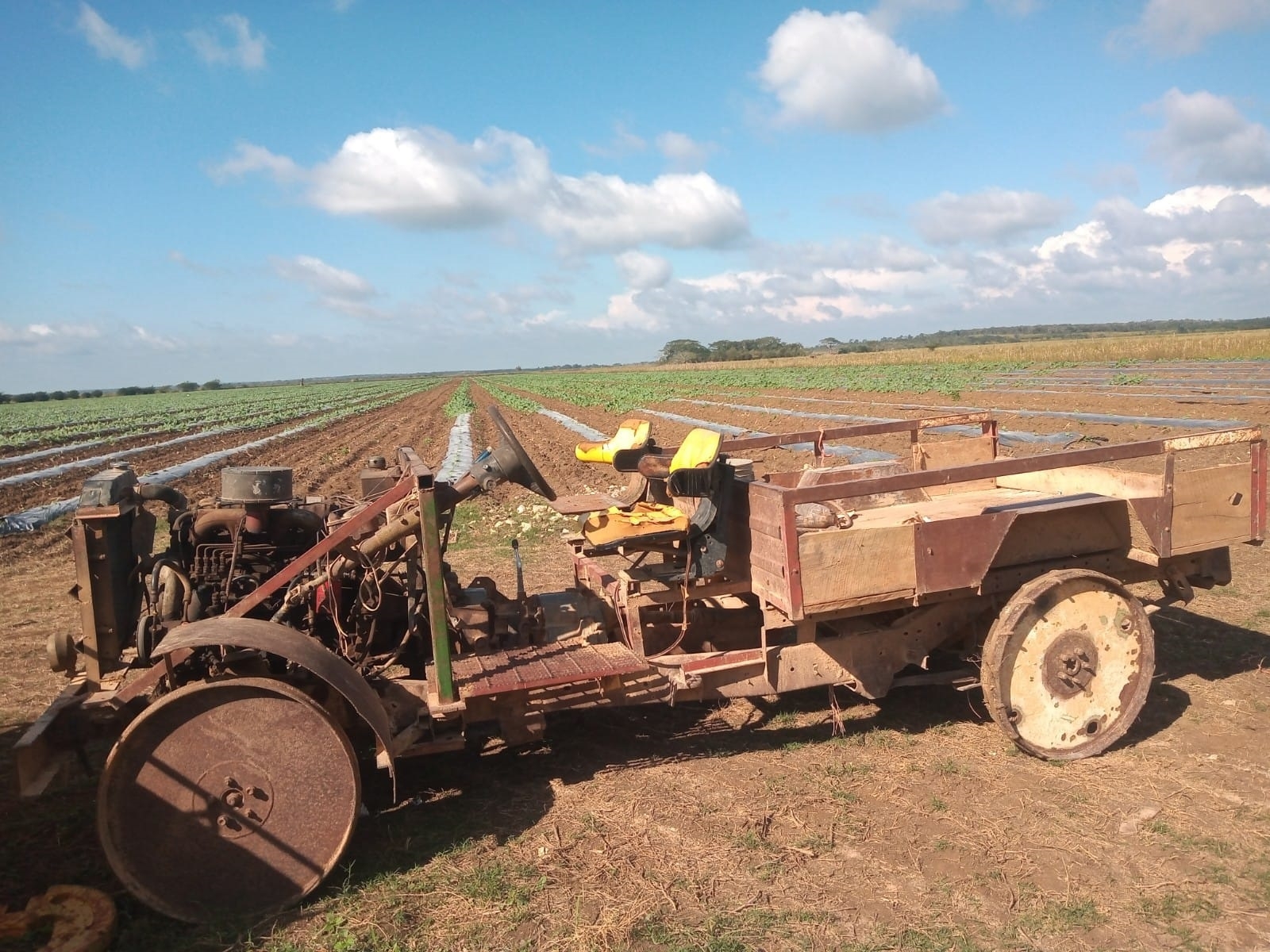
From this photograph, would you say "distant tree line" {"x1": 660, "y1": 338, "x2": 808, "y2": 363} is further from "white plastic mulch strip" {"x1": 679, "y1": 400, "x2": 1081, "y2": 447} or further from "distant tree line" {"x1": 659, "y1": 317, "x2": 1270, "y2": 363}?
"white plastic mulch strip" {"x1": 679, "y1": 400, "x2": 1081, "y2": 447}

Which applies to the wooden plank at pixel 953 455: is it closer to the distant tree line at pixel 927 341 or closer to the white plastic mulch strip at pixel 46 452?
the white plastic mulch strip at pixel 46 452

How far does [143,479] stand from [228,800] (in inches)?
679

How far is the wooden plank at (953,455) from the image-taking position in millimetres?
6020

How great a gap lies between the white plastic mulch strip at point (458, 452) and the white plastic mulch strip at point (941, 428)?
28.4 feet

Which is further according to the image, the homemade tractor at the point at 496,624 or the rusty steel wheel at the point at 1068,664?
the rusty steel wheel at the point at 1068,664

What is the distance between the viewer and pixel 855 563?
13.0ft

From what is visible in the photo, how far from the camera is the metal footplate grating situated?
378cm

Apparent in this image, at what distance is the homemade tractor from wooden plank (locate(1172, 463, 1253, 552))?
0.02 meters

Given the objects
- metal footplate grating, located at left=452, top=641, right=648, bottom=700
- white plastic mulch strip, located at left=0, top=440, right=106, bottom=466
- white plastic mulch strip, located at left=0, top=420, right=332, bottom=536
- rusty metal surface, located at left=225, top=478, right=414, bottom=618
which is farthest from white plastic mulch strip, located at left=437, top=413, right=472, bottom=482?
white plastic mulch strip, located at left=0, top=440, right=106, bottom=466

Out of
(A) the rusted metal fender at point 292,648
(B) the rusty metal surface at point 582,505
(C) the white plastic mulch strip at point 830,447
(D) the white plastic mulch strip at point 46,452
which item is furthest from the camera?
(D) the white plastic mulch strip at point 46,452

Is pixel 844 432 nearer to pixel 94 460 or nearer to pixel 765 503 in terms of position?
pixel 765 503

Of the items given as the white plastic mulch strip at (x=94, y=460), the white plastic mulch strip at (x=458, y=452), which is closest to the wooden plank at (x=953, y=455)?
the white plastic mulch strip at (x=458, y=452)

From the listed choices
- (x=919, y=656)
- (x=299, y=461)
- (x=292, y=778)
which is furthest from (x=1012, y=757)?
(x=299, y=461)

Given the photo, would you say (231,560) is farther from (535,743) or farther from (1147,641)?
(1147,641)
